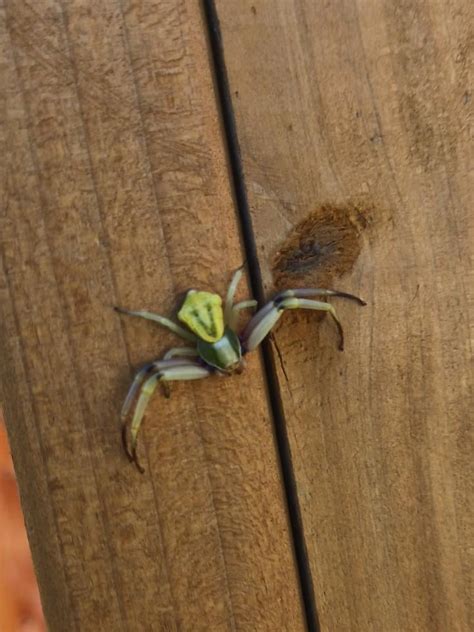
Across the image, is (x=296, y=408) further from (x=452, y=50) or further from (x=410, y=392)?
(x=452, y=50)

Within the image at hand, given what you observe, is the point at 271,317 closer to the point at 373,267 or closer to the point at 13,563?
the point at 373,267

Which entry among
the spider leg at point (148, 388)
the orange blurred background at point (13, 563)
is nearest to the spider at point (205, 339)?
the spider leg at point (148, 388)

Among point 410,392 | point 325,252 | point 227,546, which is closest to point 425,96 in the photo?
point 325,252

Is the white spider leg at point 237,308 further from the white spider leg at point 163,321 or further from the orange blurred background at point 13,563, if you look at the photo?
the orange blurred background at point 13,563

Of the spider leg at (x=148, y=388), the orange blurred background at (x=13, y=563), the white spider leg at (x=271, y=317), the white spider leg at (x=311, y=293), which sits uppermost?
the white spider leg at (x=311, y=293)

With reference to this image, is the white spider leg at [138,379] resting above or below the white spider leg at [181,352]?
below

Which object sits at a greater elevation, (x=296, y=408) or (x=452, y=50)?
(x=452, y=50)

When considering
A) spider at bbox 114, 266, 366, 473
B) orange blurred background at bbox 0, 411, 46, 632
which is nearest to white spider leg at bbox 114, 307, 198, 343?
spider at bbox 114, 266, 366, 473
